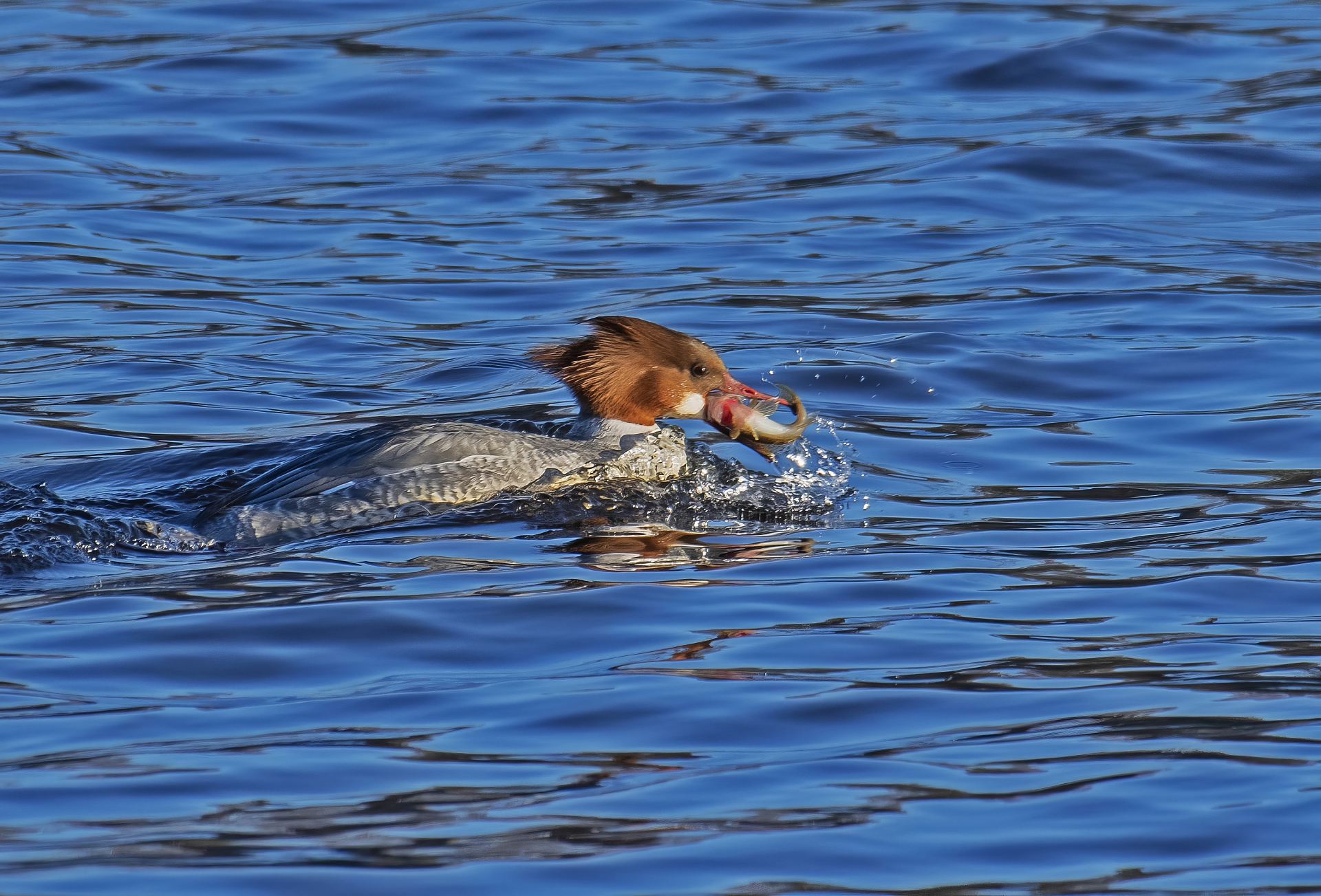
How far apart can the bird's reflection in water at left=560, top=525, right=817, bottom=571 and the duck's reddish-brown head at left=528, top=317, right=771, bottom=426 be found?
3.61 feet

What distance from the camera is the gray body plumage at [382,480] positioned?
26.3 ft

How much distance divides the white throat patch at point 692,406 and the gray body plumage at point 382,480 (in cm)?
66

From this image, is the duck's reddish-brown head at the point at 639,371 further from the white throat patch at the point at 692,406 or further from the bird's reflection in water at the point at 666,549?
the bird's reflection in water at the point at 666,549

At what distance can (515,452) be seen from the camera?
858 cm

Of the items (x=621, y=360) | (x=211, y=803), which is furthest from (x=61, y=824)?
(x=621, y=360)

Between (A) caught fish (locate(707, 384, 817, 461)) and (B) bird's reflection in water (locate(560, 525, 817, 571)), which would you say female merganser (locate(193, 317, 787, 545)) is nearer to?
(A) caught fish (locate(707, 384, 817, 461))

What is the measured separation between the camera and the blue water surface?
466 centimetres

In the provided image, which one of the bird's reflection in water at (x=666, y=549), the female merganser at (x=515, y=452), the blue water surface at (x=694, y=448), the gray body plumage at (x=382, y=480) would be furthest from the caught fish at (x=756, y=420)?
the bird's reflection in water at (x=666, y=549)

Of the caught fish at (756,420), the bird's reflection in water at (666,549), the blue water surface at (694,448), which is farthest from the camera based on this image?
the caught fish at (756,420)

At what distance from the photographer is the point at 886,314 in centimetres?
1155

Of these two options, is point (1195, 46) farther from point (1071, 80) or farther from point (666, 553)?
point (666, 553)

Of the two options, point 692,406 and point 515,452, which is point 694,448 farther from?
point 515,452

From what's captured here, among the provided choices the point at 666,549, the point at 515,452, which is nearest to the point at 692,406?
the point at 515,452

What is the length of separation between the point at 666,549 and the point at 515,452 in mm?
1153
